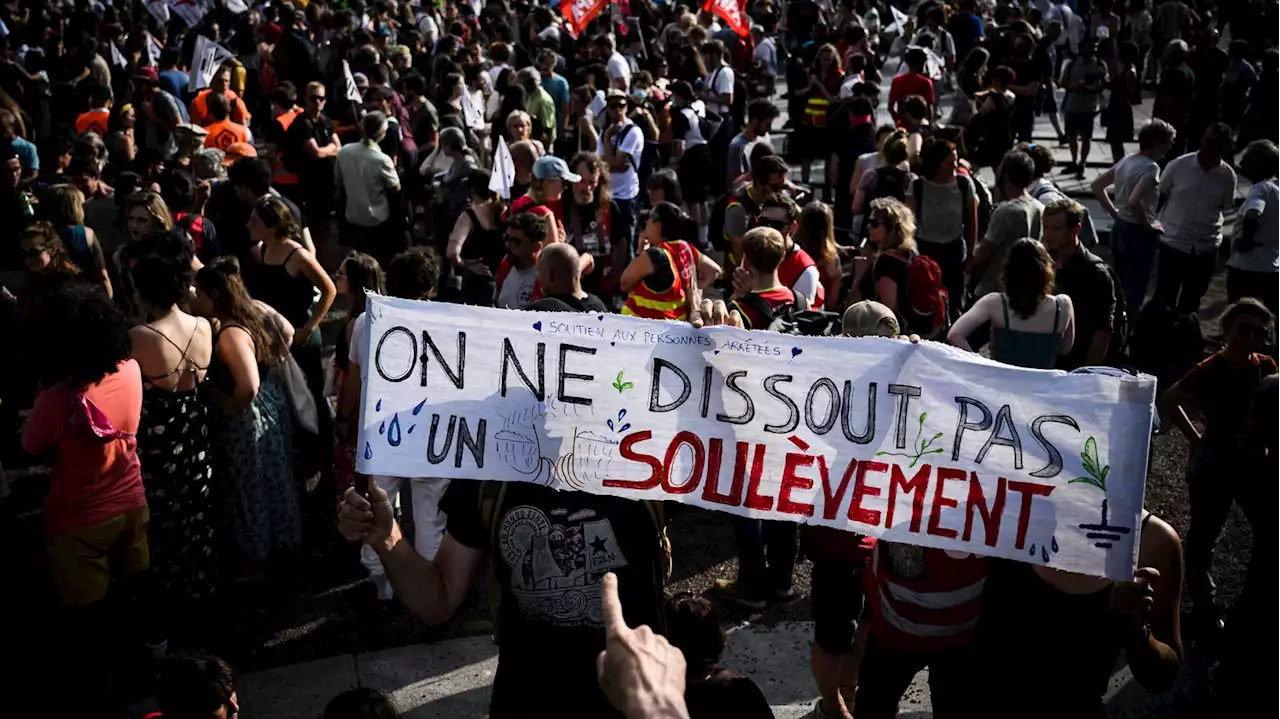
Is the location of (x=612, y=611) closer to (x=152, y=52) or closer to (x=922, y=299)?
(x=922, y=299)

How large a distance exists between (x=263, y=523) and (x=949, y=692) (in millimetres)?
3499

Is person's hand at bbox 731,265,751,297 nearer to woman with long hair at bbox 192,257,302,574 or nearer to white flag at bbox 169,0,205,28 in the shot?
woman with long hair at bbox 192,257,302,574

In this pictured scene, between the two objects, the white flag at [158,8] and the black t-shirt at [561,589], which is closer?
the black t-shirt at [561,589]

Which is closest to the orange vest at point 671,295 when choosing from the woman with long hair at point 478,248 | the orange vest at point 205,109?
the woman with long hair at point 478,248

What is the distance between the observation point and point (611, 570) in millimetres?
3229

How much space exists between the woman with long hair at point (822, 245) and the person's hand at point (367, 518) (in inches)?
174

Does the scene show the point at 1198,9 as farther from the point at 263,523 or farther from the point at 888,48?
the point at 263,523

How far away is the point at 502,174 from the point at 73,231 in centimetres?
267

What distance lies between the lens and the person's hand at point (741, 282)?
20.0ft

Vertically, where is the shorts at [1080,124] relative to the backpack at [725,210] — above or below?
above

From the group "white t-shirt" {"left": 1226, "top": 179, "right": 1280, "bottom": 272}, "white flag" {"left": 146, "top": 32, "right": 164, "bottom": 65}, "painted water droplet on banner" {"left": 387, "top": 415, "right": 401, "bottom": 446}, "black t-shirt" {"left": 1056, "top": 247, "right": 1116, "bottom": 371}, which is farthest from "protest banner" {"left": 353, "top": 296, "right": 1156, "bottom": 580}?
"white flag" {"left": 146, "top": 32, "right": 164, "bottom": 65}

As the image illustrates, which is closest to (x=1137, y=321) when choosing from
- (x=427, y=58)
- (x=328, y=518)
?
(x=328, y=518)

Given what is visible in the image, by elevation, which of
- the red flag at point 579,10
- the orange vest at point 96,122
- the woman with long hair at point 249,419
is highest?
the red flag at point 579,10

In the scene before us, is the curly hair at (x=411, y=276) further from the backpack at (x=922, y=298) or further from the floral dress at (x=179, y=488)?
the backpack at (x=922, y=298)
